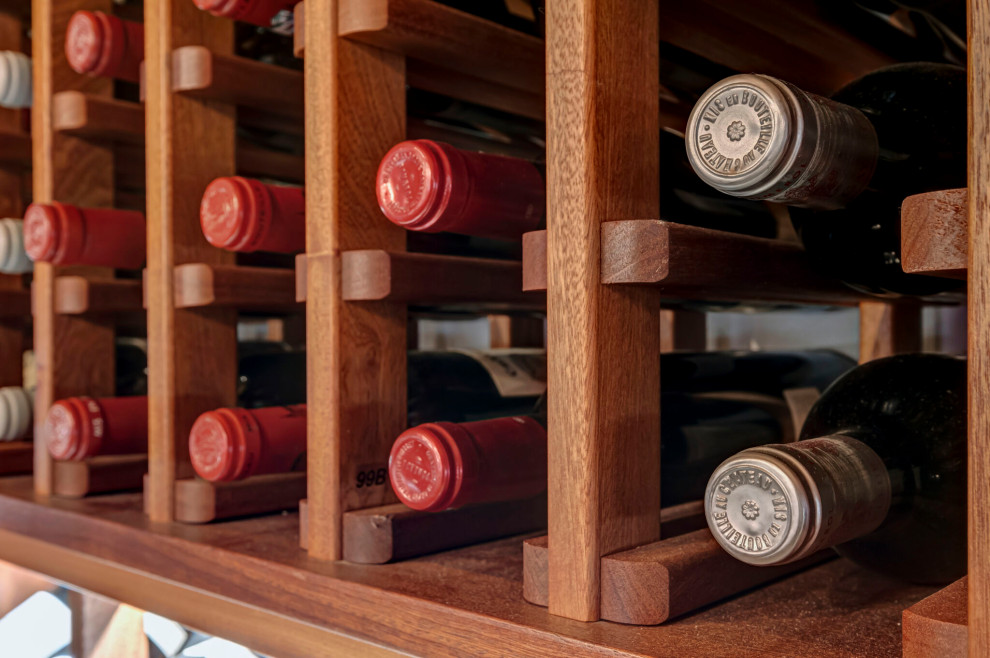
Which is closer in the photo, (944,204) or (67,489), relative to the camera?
(944,204)

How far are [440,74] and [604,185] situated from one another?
0.70 ft

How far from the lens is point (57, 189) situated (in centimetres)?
73

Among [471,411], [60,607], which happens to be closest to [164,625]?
[60,607]


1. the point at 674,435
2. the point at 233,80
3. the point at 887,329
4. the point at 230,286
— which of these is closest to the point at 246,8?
the point at 233,80

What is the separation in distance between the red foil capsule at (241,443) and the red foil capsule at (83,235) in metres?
0.22

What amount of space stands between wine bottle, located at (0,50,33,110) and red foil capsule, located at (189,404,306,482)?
1.31 ft

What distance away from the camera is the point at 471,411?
65cm

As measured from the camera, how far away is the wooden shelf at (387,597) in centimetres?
37

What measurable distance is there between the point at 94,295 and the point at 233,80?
0.73ft

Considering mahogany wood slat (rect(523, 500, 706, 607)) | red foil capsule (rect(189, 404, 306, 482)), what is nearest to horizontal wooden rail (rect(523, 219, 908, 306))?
mahogany wood slat (rect(523, 500, 706, 607))

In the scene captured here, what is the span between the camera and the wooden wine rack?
38cm

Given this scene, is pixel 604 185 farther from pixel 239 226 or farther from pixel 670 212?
pixel 239 226

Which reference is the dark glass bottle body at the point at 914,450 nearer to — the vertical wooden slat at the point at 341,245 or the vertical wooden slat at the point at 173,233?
the vertical wooden slat at the point at 341,245

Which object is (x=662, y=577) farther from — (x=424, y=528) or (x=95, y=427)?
(x=95, y=427)
